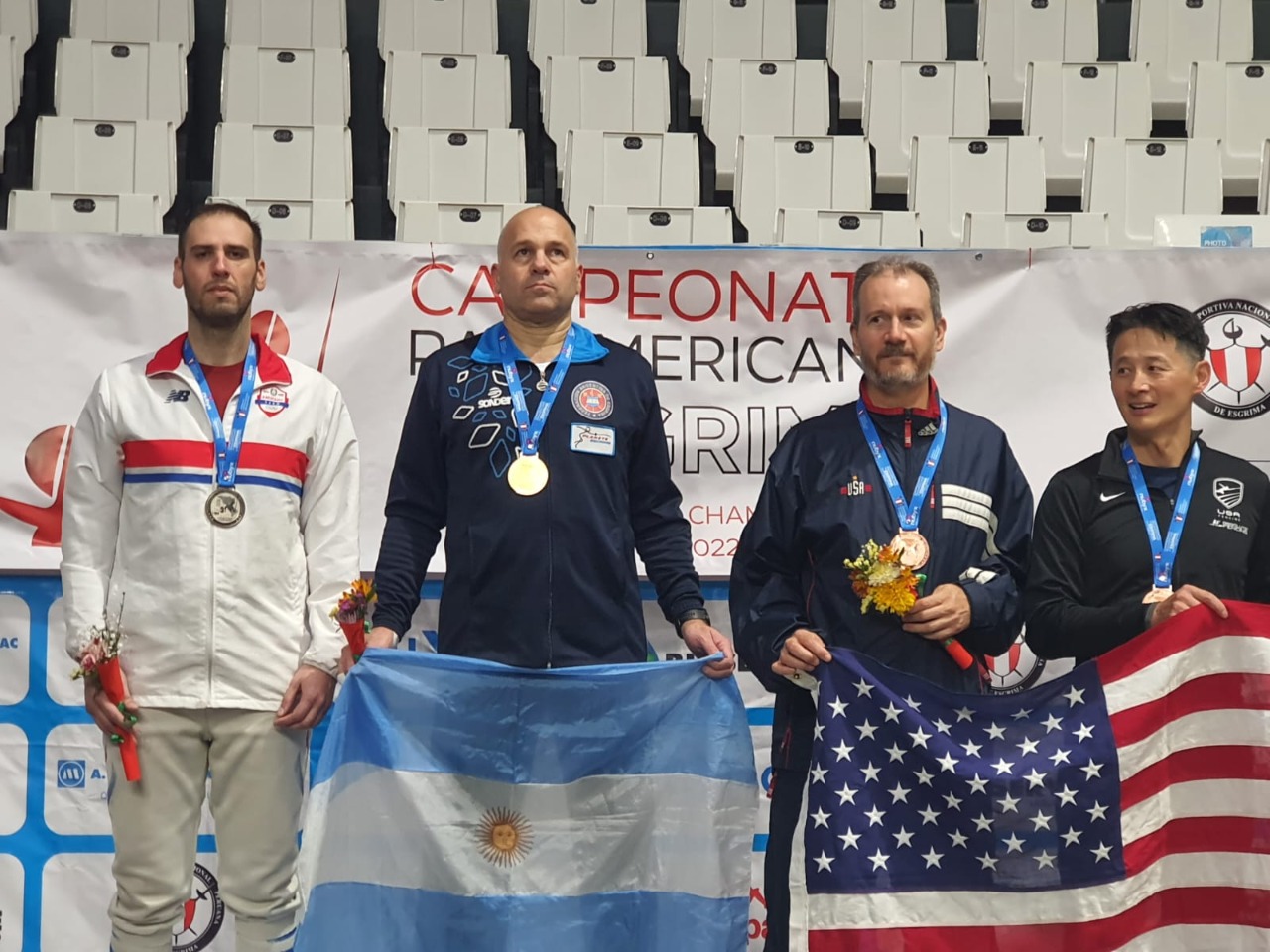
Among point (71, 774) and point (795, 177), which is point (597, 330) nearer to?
point (71, 774)

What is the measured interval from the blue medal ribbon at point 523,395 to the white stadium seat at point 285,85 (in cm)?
452

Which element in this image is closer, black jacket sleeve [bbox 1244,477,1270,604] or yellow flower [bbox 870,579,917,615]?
yellow flower [bbox 870,579,917,615]

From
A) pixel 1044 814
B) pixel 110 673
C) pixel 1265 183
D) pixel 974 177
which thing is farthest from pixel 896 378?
pixel 1265 183

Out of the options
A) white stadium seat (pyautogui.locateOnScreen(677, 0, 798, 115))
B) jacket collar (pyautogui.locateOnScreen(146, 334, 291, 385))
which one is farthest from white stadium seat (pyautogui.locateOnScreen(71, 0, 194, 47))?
jacket collar (pyautogui.locateOnScreen(146, 334, 291, 385))

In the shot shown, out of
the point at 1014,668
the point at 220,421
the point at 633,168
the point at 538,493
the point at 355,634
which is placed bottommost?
the point at 1014,668

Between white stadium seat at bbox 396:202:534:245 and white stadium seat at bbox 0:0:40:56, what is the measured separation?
108 inches

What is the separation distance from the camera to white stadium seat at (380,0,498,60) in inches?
325

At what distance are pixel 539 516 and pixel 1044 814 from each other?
1347 millimetres

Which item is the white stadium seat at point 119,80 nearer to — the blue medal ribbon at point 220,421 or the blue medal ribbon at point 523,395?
the blue medal ribbon at point 220,421

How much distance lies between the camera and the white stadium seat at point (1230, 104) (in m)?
7.79

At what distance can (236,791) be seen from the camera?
141 inches

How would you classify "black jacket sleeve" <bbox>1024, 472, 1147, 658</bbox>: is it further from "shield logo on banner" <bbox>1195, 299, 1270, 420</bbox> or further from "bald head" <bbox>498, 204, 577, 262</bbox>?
"shield logo on banner" <bbox>1195, 299, 1270, 420</bbox>

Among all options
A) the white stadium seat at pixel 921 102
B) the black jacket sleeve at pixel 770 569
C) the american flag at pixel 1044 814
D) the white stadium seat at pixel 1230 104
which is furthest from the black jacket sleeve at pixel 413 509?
the white stadium seat at pixel 1230 104

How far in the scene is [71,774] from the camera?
488 cm
